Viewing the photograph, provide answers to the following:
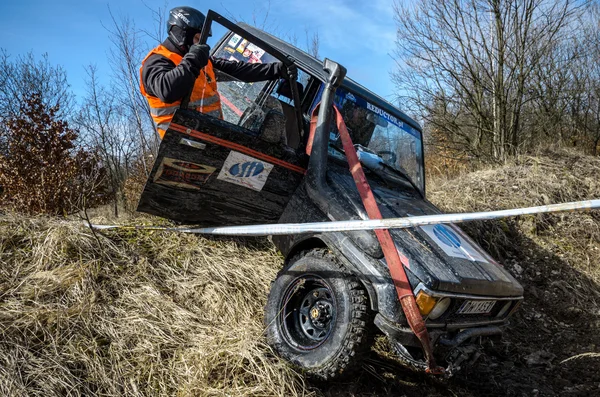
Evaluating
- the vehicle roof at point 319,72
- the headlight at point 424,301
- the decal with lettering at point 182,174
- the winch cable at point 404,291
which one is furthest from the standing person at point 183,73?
the headlight at point 424,301

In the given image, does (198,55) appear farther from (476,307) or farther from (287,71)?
(476,307)

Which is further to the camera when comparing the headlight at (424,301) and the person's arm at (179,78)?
the person's arm at (179,78)

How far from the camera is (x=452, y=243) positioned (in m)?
2.93

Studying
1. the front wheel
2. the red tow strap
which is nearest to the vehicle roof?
the red tow strap

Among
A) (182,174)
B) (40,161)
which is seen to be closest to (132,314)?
(182,174)

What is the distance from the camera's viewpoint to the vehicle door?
280cm

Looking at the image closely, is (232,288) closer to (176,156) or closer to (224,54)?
(176,156)

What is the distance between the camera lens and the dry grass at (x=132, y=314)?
8.27 ft

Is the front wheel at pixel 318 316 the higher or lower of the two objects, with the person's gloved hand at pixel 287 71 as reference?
lower

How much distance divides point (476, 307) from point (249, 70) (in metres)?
2.52

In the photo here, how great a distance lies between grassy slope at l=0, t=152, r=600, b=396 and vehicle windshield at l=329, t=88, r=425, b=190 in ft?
4.27

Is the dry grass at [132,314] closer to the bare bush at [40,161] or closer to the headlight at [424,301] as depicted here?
the headlight at [424,301]

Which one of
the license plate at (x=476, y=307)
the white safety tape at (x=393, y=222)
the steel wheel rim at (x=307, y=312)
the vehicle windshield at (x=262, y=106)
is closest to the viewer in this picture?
the white safety tape at (x=393, y=222)

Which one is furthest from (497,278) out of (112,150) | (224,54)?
(112,150)
